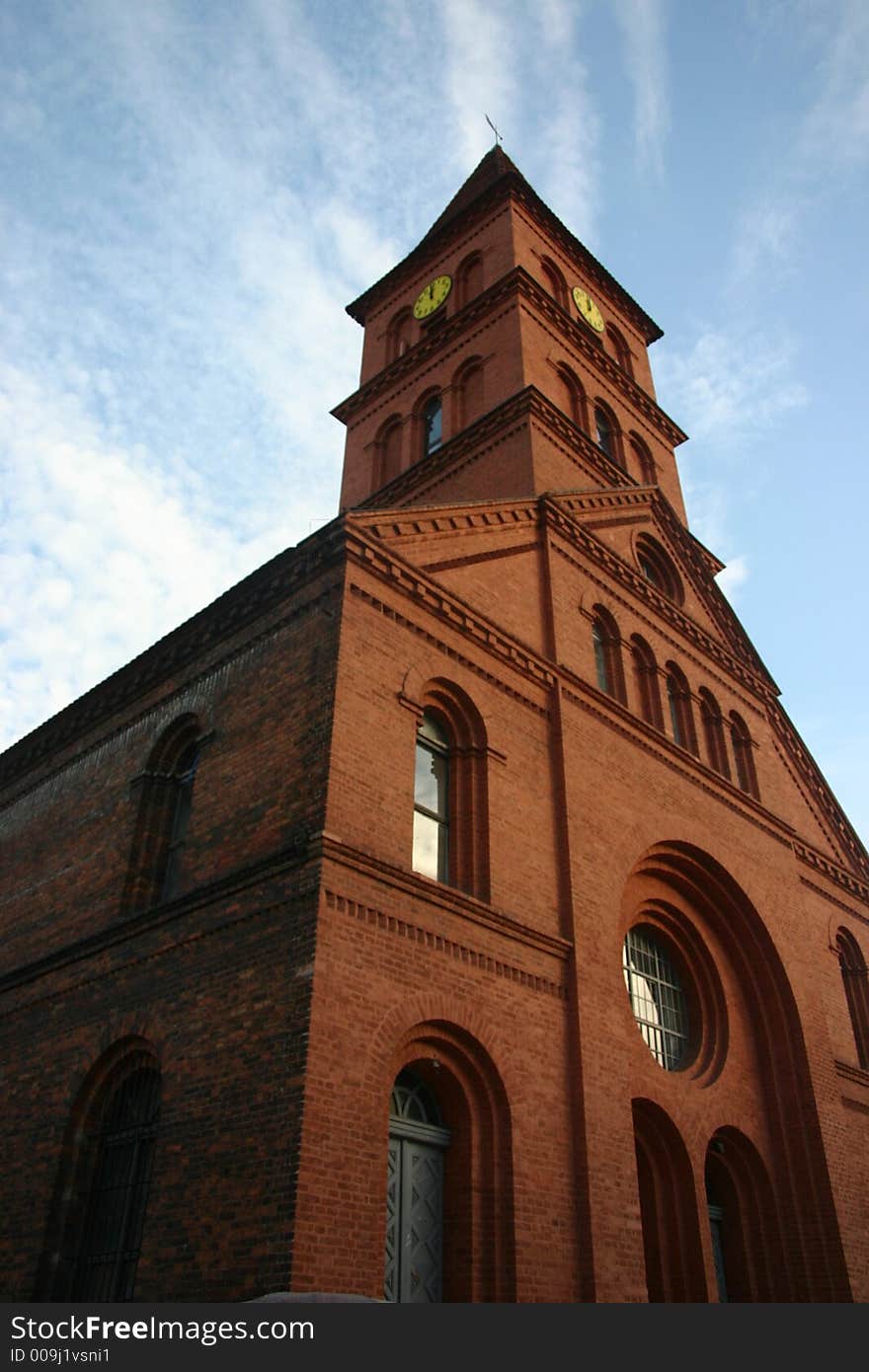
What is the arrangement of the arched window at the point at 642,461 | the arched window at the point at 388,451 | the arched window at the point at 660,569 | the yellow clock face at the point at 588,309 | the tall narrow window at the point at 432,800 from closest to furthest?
the tall narrow window at the point at 432,800 < the arched window at the point at 660,569 < the arched window at the point at 388,451 < the arched window at the point at 642,461 < the yellow clock face at the point at 588,309

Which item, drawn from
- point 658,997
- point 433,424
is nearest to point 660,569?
point 433,424

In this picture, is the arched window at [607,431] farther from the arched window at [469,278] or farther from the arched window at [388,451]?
the arched window at [388,451]

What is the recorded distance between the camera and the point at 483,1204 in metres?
9.51

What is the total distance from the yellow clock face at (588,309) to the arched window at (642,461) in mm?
3036

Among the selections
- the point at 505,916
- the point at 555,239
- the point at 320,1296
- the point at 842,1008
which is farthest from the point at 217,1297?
the point at 555,239

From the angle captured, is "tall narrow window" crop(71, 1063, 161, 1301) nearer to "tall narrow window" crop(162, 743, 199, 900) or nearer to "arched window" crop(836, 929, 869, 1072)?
"tall narrow window" crop(162, 743, 199, 900)

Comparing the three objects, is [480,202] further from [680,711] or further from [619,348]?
[680,711]

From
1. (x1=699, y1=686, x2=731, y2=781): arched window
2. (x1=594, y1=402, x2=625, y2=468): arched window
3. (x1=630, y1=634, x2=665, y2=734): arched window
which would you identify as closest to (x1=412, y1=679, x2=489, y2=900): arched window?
(x1=630, y1=634, x2=665, y2=734): arched window

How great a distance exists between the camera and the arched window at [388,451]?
21453 mm

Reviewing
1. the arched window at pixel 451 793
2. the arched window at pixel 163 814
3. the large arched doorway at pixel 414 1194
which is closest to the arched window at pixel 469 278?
the arched window at pixel 451 793

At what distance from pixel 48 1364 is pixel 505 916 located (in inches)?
226

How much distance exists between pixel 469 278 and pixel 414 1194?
1909cm

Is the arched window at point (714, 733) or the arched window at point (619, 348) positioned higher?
the arched window at point (619, 348)

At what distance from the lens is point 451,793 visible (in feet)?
38.1
